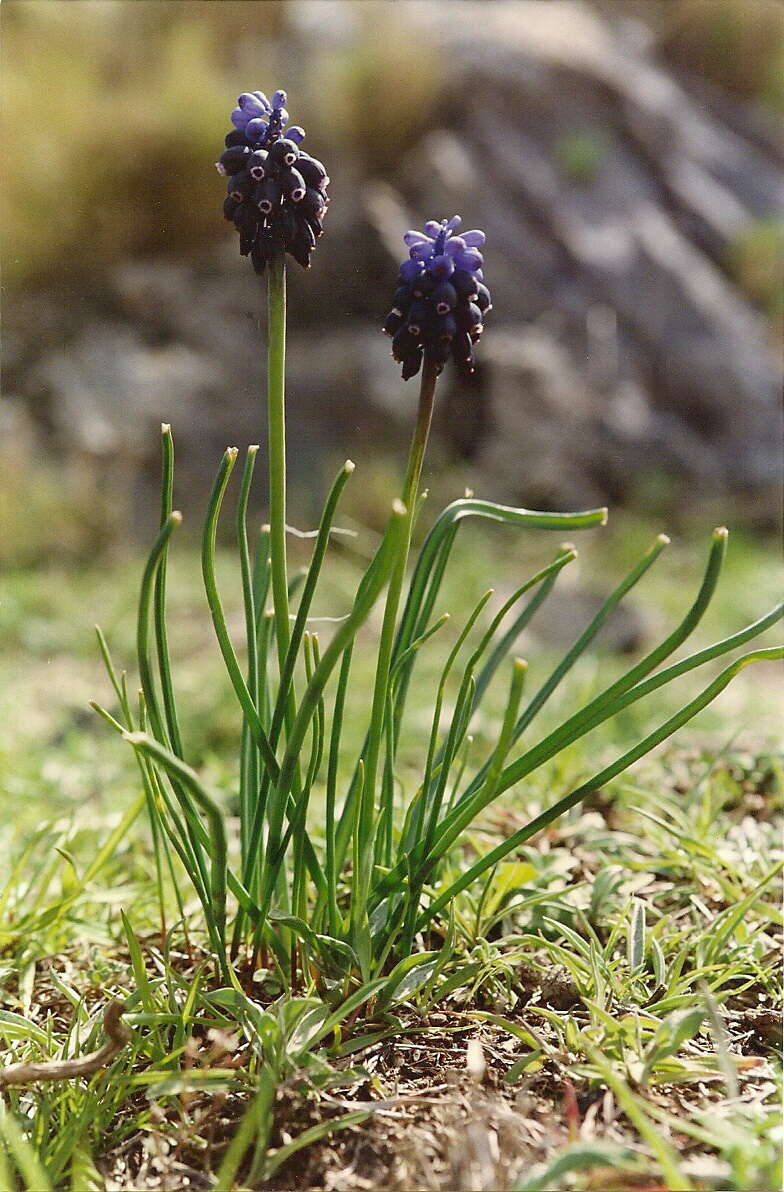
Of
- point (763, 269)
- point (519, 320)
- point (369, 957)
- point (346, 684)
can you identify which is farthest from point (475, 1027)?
point (763, 269)

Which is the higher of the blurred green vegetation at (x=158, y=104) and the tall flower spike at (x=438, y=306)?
the blurred green vegetation at (x=158, y=104)

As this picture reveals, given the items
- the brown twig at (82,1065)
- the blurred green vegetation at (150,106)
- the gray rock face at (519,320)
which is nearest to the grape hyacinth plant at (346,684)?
the brown twig at (82,1065)

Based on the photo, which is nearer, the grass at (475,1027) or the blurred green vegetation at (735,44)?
the grass at (475,1027)

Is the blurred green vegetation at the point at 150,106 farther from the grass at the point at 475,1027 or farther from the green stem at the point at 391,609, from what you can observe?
the green stem at the point at 391,609

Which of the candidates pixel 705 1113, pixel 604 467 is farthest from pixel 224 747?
pixel 604 467

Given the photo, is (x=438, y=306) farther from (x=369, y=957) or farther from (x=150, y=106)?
(x=150, y=106)

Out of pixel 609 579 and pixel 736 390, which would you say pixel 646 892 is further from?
pixel 736 390

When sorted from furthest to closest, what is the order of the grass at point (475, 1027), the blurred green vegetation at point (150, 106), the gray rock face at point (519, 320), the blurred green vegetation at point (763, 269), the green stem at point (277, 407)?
the blurred green vegetation at point (763, 269)
the blurred green vegetation at point (150, 106)
the gray rock face at point (519, 320)
the green stem at point (277, 407)
the grass at point (475, 1027)

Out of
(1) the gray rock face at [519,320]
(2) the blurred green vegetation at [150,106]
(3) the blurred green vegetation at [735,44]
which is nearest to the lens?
(1) the gray rock face at [519,320]

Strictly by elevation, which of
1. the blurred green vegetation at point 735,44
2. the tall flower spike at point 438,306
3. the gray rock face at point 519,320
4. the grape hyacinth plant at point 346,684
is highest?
the blurred green vegetation at point 735,44
